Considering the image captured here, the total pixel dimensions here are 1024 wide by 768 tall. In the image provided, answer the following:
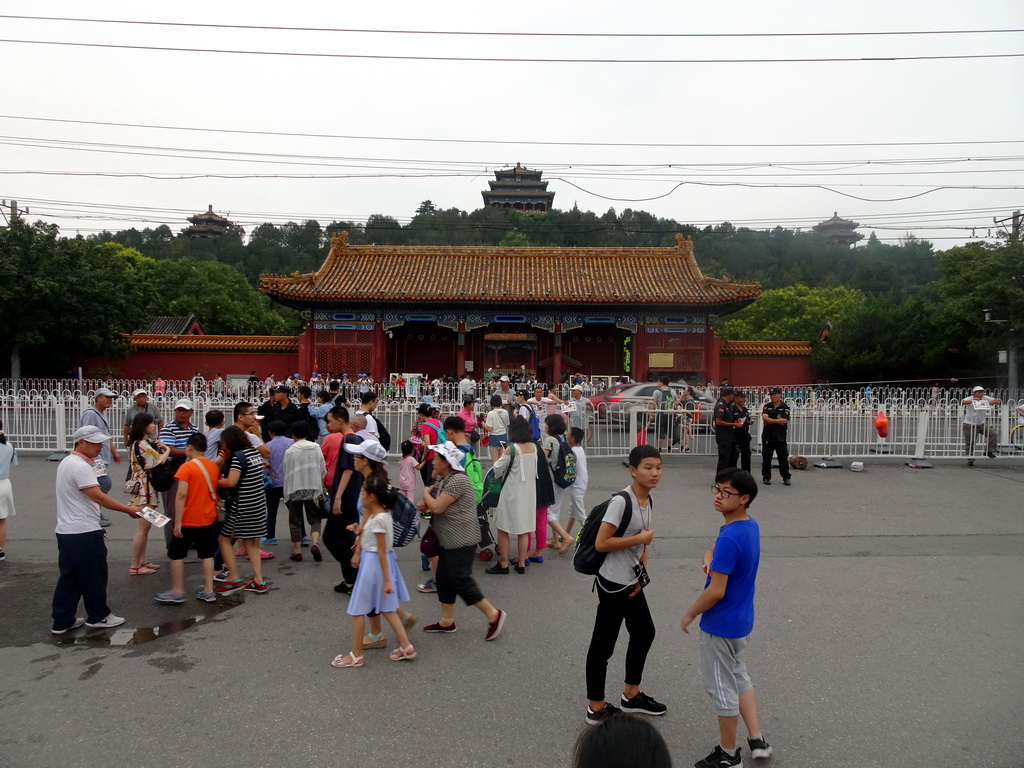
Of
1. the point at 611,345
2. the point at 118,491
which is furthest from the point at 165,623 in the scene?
the point at 611,345

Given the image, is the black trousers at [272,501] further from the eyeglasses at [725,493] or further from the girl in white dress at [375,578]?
the eyeglasses at [725,493]

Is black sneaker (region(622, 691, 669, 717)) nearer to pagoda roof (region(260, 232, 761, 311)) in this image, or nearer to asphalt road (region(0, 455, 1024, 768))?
asphalt road (region(0, 455, 1024, 768))

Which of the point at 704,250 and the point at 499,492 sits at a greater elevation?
the point at 704,250

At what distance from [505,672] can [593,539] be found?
3.85 ft

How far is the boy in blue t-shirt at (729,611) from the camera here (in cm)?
321

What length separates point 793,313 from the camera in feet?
122

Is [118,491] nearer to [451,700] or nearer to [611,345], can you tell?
[451,700]

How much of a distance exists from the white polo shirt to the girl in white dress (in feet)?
6.35

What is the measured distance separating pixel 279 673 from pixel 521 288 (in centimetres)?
2309

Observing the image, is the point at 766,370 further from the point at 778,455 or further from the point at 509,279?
the point at 778,455

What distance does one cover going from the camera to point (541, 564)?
6.49 m

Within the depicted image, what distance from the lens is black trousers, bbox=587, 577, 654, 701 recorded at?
3666 millimetres

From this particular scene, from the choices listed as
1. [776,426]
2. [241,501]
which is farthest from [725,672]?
[776,426]

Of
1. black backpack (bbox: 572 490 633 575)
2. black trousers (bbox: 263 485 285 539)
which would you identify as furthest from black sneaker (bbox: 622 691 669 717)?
black trousers (bbox: 263 485 285 539)
